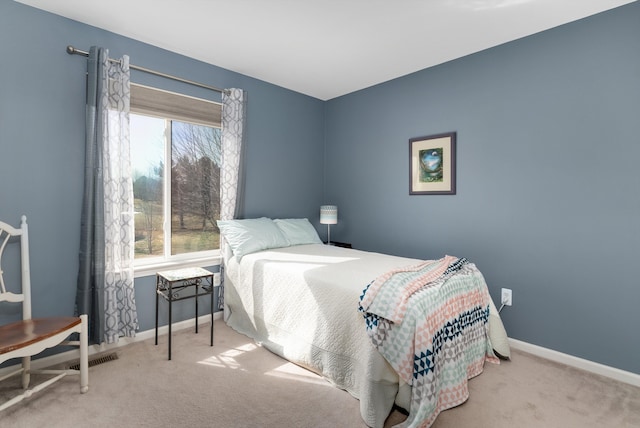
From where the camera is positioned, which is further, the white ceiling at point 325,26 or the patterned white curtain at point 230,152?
the patterned white curtain at point 230,152

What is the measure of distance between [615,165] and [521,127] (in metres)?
0.71

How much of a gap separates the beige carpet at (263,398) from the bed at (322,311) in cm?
12

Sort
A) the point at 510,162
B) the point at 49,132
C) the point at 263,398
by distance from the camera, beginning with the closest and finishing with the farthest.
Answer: the point at 263,398 → the point at 49,132 → the point at 510,162

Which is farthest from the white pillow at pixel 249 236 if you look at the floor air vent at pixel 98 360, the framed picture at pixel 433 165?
the framed picture at pixel 433 165

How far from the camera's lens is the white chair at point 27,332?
1.75 metres

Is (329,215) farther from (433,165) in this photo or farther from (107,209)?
(107,209)

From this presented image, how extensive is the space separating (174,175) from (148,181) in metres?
0.24

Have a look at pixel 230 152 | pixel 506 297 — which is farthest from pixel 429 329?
pixel 230 152

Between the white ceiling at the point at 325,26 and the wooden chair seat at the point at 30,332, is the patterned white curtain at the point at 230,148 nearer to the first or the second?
the white ceiling at the point at 325,26

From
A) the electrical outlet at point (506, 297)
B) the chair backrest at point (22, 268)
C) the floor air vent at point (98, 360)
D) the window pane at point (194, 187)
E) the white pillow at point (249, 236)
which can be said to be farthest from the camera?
the window pane at point (194, 187)

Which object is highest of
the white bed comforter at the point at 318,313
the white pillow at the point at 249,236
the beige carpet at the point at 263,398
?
the white pillow at the point at 249,236

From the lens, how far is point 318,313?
7.38 feet

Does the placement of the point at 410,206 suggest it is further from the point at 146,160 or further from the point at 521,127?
the point at 146,160

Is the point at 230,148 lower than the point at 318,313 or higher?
higher
